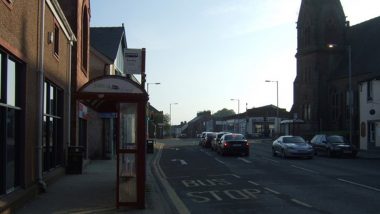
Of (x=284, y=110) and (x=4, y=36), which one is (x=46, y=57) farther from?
(x=284, y=110)

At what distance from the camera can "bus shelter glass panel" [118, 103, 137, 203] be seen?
12.2 m

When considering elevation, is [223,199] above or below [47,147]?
below

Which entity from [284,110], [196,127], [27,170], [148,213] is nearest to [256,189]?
[148,213]

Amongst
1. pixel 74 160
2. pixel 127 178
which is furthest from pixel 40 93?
pixel 74 160

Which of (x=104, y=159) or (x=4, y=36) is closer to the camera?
(x=4, y=36)

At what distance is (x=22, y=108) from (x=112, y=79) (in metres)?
2.10

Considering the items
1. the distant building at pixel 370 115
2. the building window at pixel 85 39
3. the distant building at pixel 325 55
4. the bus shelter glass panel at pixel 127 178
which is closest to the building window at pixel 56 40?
the bus shelter glass panel at pixel 127 178

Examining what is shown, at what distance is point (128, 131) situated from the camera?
40.4 ft

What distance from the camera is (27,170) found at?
509 inches

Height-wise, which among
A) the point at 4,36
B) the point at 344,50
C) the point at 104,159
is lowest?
the point at 104,159

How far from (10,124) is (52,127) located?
262 inches

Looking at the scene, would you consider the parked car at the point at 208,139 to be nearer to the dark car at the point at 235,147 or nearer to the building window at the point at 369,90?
the building window at the point at 369,90

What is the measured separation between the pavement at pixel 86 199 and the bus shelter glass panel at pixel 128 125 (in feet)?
4.68

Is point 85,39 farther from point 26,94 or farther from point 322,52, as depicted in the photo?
point 322,52
